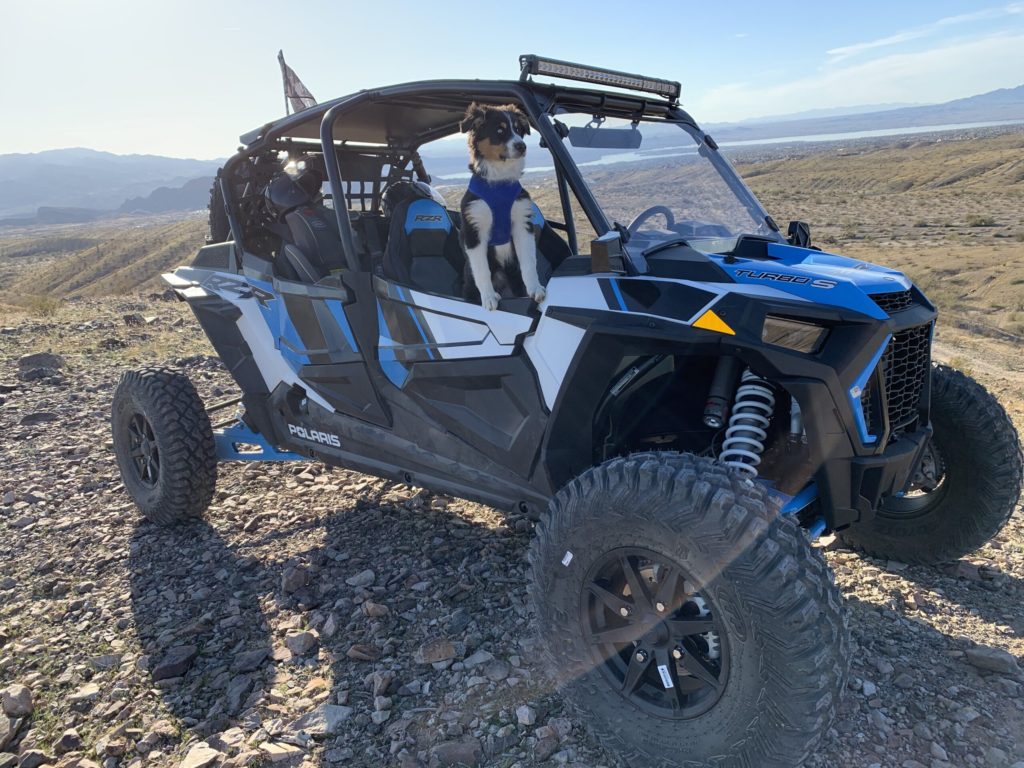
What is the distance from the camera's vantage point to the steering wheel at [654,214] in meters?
2.89

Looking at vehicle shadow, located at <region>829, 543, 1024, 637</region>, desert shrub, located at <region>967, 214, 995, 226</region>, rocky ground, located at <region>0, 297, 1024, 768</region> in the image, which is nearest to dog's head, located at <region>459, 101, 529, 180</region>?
rocky ground, located at <region>0, 297, 1024, 768</region>

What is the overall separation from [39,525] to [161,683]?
2.13 metres

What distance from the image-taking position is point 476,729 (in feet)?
8.54

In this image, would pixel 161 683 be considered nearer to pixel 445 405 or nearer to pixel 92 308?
pixel 445 405

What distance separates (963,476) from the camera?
3.26 meters

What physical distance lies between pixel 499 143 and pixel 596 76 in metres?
0.51

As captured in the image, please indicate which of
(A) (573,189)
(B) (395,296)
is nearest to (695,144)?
(A) (573,189)

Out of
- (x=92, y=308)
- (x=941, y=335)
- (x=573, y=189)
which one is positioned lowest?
(x=941, y=335)

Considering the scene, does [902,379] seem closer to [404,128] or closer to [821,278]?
[821,278]

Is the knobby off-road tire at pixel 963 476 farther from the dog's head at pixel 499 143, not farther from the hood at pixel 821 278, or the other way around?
the dog's head at pixel 499 143

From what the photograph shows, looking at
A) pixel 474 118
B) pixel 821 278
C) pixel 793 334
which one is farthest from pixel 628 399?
pixel 474 118

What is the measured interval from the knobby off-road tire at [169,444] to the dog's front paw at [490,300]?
2259 millimetres

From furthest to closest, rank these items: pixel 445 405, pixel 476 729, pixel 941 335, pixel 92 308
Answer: pixel 92 308 < pixel 941 335 < pixel 445 405 < pixel 476 729

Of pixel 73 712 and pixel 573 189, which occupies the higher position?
pixel 573 189
